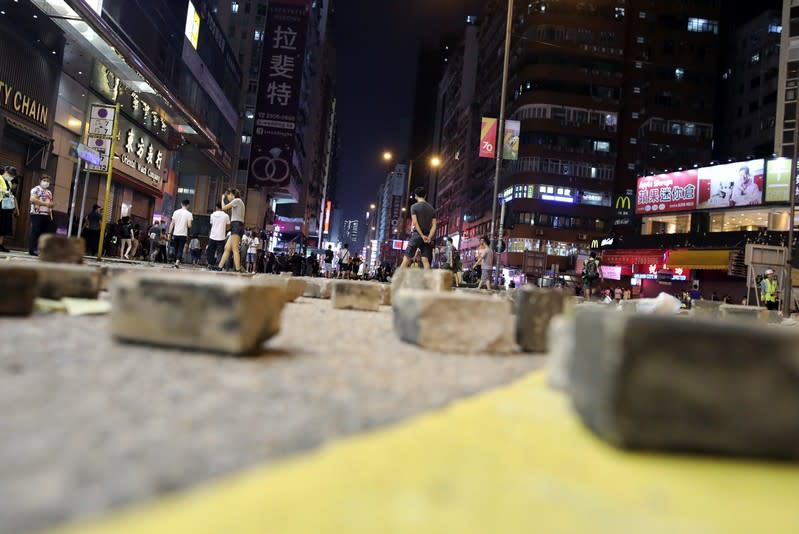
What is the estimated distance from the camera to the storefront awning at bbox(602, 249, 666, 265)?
130 ft

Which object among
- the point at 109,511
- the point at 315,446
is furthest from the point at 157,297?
the point at 109,511

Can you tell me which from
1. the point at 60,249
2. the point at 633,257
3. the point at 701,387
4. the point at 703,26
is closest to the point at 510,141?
the point at 60,249

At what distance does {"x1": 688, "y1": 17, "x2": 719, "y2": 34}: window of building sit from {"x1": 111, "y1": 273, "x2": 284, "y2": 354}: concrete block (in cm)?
8420

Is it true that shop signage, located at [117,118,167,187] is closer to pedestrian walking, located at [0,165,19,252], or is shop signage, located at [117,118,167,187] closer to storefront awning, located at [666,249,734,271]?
pedestrian walking, located at [0,165,19,252]

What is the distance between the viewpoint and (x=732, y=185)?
1428 inches

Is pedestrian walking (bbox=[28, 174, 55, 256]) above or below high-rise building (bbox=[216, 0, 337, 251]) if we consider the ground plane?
below

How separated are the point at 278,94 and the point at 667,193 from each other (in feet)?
101

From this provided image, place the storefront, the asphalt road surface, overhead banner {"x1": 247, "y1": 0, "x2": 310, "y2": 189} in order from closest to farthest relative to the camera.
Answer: the asphalt road surface, the storefront, overhead banner {"x1": 247, "y1": 0, "x2": 310, "y2": 189}

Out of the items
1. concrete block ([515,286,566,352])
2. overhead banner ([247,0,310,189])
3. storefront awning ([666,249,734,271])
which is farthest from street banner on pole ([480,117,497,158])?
storefront awning ([666,249,734,271])

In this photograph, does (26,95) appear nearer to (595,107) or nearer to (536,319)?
(536,319)

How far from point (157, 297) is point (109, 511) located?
86.7 inches

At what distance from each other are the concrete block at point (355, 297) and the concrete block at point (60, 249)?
11.8 ft

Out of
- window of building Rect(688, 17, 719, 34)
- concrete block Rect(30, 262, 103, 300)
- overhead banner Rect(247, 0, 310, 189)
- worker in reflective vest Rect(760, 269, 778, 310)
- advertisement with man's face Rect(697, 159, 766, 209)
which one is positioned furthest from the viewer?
window of building Rect(688, 17, 719, 34)

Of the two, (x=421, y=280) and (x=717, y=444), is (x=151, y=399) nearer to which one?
(x=717, y=444)
